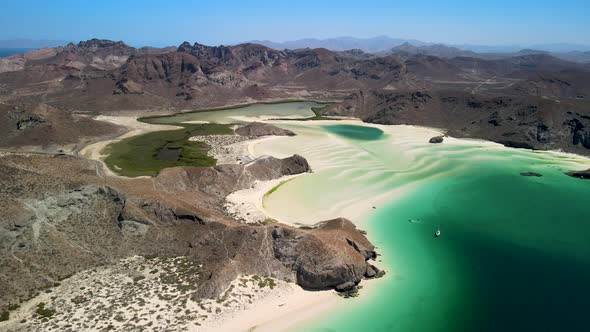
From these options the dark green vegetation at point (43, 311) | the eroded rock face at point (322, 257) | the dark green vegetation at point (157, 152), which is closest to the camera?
the dark green vegetation at point (43, 311)

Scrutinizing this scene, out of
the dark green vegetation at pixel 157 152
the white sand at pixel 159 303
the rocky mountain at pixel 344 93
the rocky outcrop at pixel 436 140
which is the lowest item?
the white sand at pixel 159 303

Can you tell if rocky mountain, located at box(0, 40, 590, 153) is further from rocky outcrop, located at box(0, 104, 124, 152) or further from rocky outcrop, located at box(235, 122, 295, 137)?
rocky outcrop, located at box(235, 122, 295, 137)

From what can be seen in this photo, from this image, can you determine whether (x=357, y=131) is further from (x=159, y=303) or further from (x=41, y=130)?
(x=159, y=303)

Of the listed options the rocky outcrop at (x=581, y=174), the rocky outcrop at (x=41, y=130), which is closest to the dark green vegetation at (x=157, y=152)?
the rocky outcrop at (x=41, y=130)

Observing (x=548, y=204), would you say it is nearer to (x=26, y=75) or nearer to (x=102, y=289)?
(x=102, y=289)

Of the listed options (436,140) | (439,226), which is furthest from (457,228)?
(436,140)

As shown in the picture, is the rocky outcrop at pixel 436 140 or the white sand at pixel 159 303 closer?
the white sand at pixel 159 303

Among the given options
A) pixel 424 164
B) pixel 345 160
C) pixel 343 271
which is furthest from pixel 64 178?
pixel 424 164

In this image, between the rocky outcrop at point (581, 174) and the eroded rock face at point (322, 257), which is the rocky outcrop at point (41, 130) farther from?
the rocky outcrop at point (581, 174)
